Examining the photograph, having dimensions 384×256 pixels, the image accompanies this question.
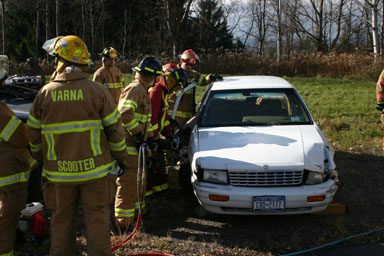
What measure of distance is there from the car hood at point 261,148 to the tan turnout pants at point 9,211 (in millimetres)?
1827

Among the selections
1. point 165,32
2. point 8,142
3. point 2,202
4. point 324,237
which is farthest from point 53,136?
point 165,32

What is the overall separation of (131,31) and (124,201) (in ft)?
97.5

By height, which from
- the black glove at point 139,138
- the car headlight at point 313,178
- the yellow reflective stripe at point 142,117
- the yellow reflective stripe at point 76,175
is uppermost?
the yellow reflective stripe at point 142,117

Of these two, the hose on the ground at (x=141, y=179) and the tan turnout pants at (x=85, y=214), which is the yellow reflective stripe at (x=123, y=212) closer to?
the hose on the ground at (x=141, y=179)

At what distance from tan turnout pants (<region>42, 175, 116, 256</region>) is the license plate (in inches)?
62.9

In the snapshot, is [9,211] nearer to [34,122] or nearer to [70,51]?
[34,122]

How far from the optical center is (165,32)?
3112 centimetres

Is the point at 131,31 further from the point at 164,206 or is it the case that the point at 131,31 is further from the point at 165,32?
the point at 164,206

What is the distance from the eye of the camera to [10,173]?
3.13 metres

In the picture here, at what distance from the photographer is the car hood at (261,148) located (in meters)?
4.07

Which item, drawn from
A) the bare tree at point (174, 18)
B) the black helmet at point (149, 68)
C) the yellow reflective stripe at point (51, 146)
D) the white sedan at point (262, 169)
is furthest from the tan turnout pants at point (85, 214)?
the bare tree at point (174, 18)

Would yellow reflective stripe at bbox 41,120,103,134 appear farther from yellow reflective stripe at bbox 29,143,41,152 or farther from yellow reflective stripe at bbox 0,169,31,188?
yellow reflective stripe at bbox 0,169,31,188

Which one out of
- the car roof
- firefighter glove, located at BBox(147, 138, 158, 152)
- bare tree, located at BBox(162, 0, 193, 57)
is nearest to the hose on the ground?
firefighter glove, located at BBox(147, 138, 158, 152)

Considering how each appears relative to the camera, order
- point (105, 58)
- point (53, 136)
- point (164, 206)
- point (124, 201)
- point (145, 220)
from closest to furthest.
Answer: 1. point (53, 136)
2. point (124, 201)
3. point (145, 220)
4. point (164, 206)
5. point (105, 58)
